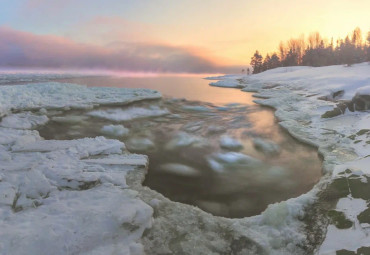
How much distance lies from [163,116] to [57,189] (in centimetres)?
836

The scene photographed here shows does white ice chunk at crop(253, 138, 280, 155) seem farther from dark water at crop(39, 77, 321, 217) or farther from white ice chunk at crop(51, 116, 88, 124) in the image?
white ice chunk at crop(51, 116, 88, 124)

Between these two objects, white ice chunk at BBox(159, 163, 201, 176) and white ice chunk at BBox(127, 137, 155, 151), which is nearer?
white ice chunk at BBox(159, 163, 201, 176)

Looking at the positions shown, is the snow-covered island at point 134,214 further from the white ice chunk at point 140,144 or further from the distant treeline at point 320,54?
the distant treeline at point 320,54

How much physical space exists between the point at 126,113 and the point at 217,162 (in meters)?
7.48

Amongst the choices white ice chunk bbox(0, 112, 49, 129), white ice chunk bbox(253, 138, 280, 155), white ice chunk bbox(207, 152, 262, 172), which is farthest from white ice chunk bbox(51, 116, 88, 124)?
white ice chunk bbox(253, 138, 280, 155)

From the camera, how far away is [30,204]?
3.69 m

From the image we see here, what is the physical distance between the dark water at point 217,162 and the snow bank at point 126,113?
0.66m

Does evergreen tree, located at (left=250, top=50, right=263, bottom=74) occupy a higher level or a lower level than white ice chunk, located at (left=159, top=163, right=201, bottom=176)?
higher

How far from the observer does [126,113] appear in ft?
40.8

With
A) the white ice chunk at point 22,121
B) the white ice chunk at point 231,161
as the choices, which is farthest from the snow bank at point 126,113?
the white ice chunk at point 231,161

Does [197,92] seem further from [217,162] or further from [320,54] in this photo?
[320,54]

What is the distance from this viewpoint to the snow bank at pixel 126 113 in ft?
37.5

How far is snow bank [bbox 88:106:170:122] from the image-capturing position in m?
11.4

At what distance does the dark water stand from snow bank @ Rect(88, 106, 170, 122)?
0.66 meters
